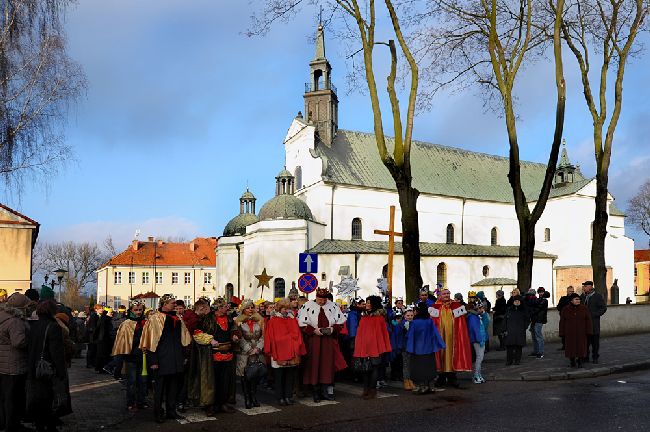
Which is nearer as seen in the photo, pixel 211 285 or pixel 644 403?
pixel 644 403

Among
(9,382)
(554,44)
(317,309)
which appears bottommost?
(9,382)

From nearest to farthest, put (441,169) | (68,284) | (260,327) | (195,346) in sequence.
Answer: (195,346) → (260,327) → (441,169) → (68,284)

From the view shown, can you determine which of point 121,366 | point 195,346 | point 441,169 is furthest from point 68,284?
point 195,346

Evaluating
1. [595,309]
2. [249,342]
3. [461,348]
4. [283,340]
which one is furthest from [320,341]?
[595,309]

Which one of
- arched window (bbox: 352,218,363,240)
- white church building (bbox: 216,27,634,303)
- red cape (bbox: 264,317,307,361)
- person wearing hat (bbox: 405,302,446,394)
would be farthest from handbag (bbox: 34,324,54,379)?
arched window (bbox: 352,218,363,240)

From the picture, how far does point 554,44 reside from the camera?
19.5 metres

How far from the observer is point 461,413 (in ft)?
31.1

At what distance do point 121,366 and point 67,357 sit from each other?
16.7 feet

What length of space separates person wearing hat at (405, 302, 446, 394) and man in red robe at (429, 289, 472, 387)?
46 cm

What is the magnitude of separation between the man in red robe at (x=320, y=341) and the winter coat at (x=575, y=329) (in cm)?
577

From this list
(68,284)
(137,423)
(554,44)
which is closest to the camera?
(137,423)

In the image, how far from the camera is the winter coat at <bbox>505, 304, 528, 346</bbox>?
48.4ft

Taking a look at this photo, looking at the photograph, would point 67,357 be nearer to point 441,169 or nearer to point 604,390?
point 604,390

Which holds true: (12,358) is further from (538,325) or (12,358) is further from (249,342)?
(538,325)
